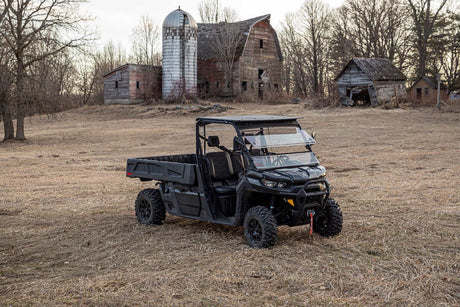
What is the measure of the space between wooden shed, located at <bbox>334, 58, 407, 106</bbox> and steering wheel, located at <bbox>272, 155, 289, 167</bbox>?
94.1ft

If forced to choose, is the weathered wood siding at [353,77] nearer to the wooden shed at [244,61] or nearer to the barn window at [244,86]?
the wooden shed at [244,61]

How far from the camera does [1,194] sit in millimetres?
13617

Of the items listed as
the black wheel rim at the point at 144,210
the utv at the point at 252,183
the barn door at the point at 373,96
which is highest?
the barn door at the point at 373,96

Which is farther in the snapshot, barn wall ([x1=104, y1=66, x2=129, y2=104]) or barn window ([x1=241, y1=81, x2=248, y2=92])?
barn window ([x1=241, y1=81, x2=248, y2=92])

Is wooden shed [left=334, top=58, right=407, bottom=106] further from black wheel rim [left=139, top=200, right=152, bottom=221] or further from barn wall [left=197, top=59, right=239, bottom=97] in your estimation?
black wheel rim [left=139, top=200, right=152, bottom=221]

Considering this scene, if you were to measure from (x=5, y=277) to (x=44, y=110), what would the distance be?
25.4 m

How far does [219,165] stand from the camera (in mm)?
9141

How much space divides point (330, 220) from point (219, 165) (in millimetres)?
2012

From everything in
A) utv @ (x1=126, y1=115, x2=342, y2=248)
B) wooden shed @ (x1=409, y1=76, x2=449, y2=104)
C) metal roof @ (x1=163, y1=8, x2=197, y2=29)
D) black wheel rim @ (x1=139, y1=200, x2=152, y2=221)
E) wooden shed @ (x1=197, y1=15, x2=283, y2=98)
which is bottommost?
black wheel rim @ (x1=139, y1=200, x2=152, y2=221)

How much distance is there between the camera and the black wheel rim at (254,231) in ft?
26.3

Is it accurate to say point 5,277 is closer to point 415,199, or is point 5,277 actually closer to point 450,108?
point 415,199

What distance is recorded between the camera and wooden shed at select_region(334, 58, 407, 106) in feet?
118

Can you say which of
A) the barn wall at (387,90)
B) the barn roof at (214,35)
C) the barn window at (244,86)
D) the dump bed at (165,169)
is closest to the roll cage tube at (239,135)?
the dump bed at (165,169)

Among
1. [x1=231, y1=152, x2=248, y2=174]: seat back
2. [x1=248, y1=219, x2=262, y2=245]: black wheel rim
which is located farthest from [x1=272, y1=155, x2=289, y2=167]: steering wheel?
[x1=248, y1=219, x2=262, y2=245]: black wheel rim
